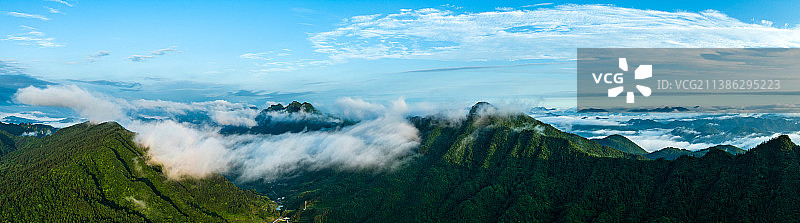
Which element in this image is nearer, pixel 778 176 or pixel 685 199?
pixel 778 176

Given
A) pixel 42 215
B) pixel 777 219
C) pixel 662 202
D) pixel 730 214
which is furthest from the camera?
pixel 42 215

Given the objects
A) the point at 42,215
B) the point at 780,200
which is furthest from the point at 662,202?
the point at 42,215

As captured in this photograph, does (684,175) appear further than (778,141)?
Yes

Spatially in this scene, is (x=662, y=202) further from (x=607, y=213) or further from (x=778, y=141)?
(x=778, y=141)

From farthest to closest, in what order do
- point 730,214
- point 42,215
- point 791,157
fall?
point 42,215 < point 791,157 < point 730,214

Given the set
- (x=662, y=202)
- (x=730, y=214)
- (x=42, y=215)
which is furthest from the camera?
(x=42, y=215)

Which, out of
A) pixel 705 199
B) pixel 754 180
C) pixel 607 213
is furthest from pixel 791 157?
pixel 607 213

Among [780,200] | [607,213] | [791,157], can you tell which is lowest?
[607,213]

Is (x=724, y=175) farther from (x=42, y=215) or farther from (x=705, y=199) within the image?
(x=42, y=215)

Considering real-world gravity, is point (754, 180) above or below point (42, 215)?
above
